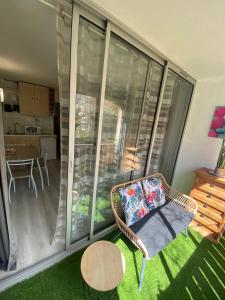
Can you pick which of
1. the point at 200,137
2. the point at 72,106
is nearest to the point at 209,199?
the point at 200,137

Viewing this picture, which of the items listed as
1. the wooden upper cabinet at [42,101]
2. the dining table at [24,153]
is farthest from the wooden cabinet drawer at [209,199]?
the wooden upper cabinet at [42,101]

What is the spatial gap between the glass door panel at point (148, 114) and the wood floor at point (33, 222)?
1400mm

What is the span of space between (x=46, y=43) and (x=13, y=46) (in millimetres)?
583

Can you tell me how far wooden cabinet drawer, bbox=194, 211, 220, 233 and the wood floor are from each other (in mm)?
2004

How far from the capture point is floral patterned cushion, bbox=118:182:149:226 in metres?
1.68

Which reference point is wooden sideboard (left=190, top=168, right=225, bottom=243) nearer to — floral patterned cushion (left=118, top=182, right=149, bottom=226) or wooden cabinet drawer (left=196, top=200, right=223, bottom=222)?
wooden cabinet drawer (left=196, top=200, right=223, bottom=222)

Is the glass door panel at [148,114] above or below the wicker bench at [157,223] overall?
above

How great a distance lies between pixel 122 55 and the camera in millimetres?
1558

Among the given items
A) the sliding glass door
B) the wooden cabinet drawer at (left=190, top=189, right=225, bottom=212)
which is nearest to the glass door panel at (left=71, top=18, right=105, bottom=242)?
the sliding glass door

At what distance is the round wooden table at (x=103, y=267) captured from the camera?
3.56ft

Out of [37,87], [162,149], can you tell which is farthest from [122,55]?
[37,87]

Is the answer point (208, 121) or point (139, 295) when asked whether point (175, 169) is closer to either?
point (208, 121)

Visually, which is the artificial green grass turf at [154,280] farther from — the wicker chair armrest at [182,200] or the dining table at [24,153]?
the dining table at [24,153]

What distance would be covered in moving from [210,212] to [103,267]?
1.78 meters
